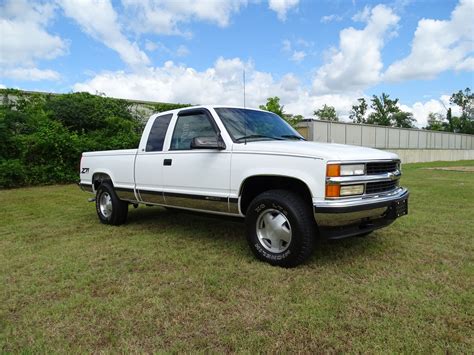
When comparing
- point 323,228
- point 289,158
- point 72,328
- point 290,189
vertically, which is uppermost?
point 289,158

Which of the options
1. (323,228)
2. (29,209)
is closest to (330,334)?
(323,228)

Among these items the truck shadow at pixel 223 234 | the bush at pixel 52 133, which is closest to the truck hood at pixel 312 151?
the truck shadow at pixel 223 234

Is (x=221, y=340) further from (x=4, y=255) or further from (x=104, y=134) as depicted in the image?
(x=104, y=134)

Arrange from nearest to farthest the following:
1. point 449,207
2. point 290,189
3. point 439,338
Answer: point 439,338
point 290,189
point 449,207

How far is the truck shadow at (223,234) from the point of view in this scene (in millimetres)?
4363

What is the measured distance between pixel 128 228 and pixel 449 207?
6.15 meters

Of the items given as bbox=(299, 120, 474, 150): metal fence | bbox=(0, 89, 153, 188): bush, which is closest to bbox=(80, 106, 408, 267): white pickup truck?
bbox=(0, 89, 153, 188): bush

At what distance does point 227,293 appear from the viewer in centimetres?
332

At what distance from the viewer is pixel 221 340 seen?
2.57m

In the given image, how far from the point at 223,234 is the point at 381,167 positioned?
2472 millimetres

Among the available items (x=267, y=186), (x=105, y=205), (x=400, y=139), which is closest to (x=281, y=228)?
(x=267, y=186)

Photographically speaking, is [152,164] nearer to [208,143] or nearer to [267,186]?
[208,143]

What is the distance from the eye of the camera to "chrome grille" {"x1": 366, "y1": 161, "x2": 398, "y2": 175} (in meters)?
3.89

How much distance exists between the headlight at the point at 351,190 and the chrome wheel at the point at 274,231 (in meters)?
0.66
